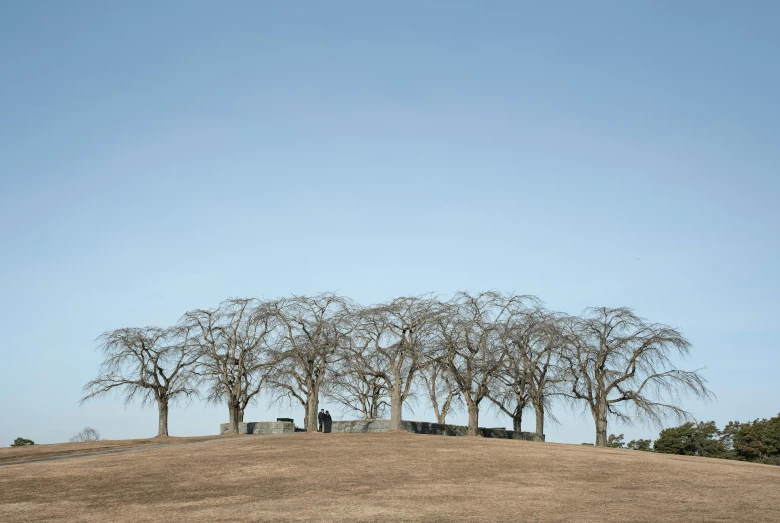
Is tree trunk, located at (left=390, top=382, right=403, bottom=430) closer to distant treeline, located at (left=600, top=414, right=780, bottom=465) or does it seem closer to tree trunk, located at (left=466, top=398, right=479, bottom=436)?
tree trunk, located at (left=466, top=398, right=479, bottom=436)

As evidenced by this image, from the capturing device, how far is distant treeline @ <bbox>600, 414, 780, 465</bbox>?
76188 millimetres

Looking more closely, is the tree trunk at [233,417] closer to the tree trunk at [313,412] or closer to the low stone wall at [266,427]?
the low stone wall at [266,427]

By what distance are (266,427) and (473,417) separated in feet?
53.4

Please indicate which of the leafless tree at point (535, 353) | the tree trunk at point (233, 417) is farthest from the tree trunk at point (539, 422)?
the tree trunk at point (233, 417)

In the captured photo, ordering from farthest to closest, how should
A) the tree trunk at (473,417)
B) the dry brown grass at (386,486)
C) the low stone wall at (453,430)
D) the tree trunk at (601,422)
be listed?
1. the tree trunk at (601,422)
2. the tree trunk at (473,417)
3. the low stone wall at (453,430)
4. the dry brown grass at (386,486)

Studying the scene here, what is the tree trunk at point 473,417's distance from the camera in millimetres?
53781

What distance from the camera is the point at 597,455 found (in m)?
35.8

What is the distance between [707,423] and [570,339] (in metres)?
37.8

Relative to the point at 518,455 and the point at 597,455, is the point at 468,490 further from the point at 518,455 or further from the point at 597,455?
the point at 597,455

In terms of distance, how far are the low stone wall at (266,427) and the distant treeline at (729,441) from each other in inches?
1887

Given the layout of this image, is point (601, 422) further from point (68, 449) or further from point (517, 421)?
point (68, 449)

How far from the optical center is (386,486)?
2589cm

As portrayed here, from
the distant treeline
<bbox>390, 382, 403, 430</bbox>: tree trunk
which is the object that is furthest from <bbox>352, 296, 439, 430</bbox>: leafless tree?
the distant treeline

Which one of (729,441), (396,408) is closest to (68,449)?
(396,408)
